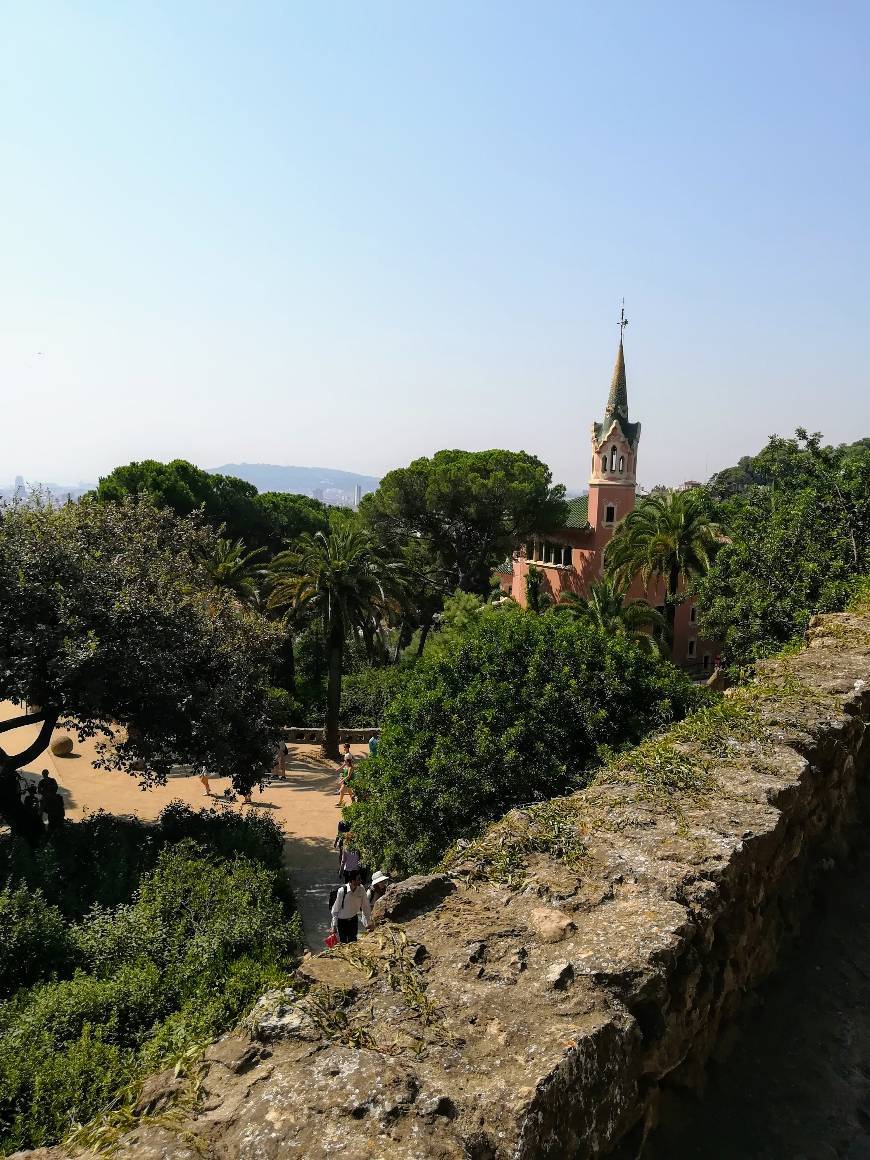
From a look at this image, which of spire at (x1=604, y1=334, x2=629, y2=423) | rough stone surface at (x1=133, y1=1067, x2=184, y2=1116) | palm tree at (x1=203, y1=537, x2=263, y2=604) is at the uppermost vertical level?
spire at (x1=604, y1=334, x2=629, y2=423)

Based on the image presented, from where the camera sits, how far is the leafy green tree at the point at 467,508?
34.8m

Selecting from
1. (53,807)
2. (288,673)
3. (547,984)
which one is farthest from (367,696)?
(547,984)

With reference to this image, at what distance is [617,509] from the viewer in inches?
1506

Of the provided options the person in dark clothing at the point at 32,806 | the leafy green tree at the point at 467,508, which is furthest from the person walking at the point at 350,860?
the leafy green tree at the point at 467,508

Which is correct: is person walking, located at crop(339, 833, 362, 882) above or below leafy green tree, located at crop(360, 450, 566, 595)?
below

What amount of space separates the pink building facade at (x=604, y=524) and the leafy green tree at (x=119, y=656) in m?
25.3

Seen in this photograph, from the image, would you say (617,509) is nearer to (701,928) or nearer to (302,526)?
(302,526)

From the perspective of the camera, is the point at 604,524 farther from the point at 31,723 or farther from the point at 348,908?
the point at 348,908

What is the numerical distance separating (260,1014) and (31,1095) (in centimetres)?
365

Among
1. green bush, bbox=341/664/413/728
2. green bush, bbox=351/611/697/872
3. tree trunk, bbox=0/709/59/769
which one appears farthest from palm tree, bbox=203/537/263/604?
green bush, bbox=351/611/697/872

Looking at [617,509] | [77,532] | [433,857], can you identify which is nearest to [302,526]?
[617,509]

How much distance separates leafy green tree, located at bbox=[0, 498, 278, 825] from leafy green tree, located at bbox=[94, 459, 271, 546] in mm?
21067

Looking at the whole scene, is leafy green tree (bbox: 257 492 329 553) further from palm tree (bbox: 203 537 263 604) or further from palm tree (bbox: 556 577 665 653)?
palm tree (bbox: 556 577 665 653)

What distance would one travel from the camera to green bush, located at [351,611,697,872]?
9.70m
